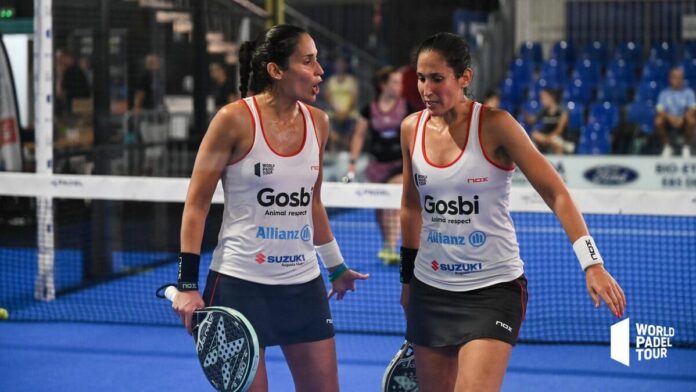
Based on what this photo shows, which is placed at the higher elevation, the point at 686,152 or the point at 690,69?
the point at 690,69

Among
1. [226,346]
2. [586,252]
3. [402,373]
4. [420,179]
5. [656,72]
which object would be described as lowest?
[402,373]

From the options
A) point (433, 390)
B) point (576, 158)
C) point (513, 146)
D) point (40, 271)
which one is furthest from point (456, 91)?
point (576, 158)

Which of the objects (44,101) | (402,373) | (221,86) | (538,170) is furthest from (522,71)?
(538,170)

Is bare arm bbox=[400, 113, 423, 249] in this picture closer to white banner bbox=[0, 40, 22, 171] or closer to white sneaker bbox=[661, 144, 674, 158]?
white banner bbox=[0, 40, 22, 171]

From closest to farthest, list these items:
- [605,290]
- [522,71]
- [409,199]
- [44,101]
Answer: [605,290] → [409,199] → [44,101] → [522,71]

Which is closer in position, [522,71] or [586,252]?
[586,252]

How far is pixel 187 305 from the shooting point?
399cm

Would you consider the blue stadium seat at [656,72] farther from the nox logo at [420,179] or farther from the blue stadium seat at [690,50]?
the nox logo at [420,179]

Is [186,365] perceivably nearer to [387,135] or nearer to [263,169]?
[263,169]

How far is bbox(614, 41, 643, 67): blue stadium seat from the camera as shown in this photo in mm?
19906

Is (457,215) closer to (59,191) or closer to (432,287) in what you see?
(432,287)

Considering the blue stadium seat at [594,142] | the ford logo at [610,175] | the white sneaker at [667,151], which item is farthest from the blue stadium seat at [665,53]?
the ford logo at [610,175]

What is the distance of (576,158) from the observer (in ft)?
52.1

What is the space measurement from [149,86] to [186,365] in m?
3.96
